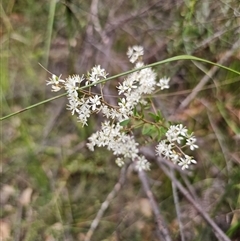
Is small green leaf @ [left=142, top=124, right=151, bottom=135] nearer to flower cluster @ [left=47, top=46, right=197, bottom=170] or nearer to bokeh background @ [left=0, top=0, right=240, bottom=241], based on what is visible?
flower cluster @ [left=47, top=46, right=197, bottom=170]

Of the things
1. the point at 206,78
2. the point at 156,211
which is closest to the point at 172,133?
the point at 156,211

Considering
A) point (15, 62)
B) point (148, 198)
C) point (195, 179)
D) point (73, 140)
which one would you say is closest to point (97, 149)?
point (73, 140)

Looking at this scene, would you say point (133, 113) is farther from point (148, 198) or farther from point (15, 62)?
point (15, 62)

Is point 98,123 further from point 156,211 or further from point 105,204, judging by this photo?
point 156,211

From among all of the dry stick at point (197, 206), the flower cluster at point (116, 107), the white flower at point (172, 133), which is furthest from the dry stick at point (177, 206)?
the white flower at point (172, 133)

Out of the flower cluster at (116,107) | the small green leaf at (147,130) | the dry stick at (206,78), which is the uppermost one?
the dry stick at (206,78)

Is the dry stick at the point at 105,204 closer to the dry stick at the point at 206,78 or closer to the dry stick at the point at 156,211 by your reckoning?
the dry stick at the point at 156,211
